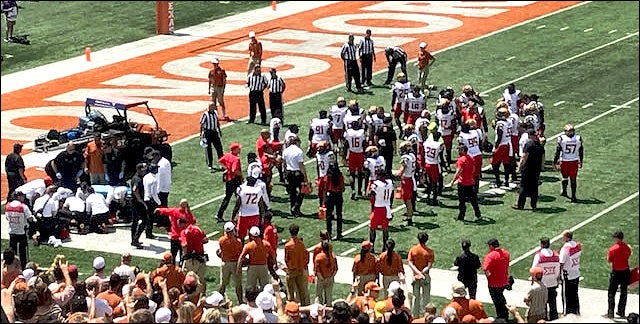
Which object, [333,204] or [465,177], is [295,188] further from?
[465,177]

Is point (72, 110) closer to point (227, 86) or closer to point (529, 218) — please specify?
point (227, 86)

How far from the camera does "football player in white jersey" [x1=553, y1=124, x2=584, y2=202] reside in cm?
2478

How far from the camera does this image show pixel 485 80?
34.0 metres

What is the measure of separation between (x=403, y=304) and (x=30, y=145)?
47.4 feet

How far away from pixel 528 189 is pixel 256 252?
6554 millimetres

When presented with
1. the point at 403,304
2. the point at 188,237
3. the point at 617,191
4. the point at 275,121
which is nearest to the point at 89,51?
the point at 275,121

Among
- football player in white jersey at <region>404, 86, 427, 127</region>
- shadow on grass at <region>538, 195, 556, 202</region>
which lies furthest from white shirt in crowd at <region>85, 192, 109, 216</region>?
shadow on grass at <region>538, 195, 556, 202</region>

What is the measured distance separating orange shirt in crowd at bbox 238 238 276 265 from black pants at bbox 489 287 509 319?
2.83 metres

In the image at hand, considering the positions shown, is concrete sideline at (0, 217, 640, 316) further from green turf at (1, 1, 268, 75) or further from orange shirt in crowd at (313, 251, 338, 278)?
green turf at (1, 1, 268, 75)

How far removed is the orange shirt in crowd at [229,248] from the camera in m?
20.0

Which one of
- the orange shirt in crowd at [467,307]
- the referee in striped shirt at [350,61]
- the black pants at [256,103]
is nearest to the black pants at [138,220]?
the black pants at [256,103]

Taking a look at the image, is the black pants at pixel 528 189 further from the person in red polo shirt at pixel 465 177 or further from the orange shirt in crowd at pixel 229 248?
the orange shirt in crowd at pixel 229 248

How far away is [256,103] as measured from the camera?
100ft

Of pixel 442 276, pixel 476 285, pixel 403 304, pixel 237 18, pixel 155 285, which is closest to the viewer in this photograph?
pixel 403 304
